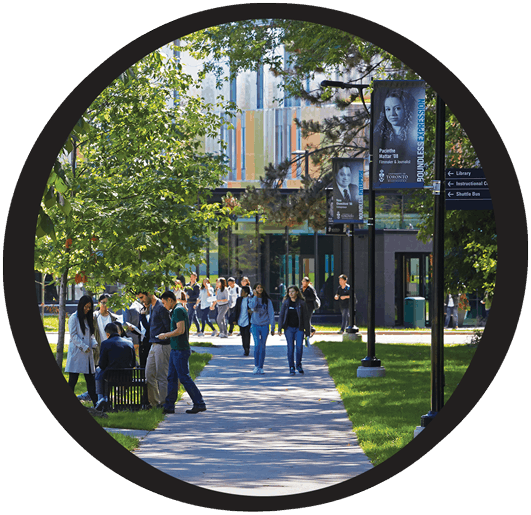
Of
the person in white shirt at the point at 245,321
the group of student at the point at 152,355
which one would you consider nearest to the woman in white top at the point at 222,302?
the person in white shirt at the point at 245,321

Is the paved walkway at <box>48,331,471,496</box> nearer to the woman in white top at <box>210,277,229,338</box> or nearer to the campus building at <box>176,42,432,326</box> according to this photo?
the woman in white top at <box>210,277,229,338</box>

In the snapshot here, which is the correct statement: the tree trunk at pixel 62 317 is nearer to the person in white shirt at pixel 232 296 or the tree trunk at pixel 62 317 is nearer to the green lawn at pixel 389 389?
the green lawn at pixel 389 389

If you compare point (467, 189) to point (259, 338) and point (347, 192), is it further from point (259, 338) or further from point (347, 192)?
point (347, 192)

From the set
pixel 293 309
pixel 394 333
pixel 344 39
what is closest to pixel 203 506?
pixel 293 309

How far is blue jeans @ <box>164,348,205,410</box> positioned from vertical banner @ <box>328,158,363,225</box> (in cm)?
890

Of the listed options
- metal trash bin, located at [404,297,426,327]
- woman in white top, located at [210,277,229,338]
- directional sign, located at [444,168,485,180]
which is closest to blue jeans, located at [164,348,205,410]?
directional sign, located at [444,168,485,180]

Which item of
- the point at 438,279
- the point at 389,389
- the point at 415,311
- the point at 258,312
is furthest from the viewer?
the point at 415,311

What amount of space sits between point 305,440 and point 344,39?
927cm

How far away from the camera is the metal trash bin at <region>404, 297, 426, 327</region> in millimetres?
30906

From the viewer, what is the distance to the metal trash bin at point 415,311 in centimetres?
3091

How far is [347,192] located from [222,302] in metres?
5.45

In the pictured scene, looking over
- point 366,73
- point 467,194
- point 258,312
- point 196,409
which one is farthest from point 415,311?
point 467,194

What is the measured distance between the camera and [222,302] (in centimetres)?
2455
